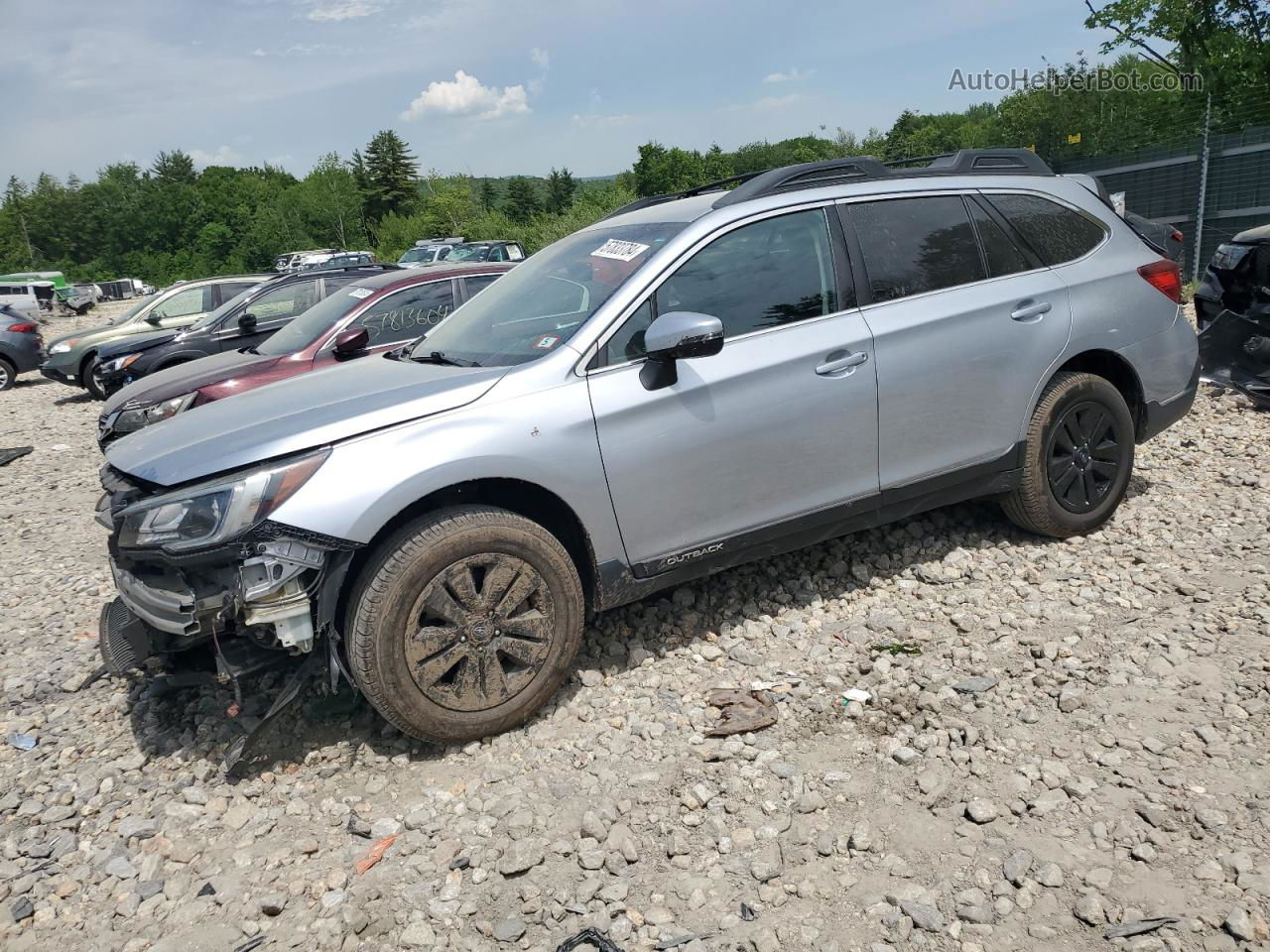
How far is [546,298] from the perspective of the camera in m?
4.16

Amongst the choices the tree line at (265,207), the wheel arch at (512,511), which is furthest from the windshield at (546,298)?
the tree line at (265,207)

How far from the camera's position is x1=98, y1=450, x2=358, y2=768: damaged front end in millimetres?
3076

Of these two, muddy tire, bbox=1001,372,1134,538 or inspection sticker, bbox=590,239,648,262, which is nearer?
inspection sticker, bbox=590,239,648,262

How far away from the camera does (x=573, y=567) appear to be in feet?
11.6

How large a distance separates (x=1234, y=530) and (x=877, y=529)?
71.5 inches

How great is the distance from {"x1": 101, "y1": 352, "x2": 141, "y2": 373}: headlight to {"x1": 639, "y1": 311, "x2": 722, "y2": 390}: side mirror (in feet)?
32.1

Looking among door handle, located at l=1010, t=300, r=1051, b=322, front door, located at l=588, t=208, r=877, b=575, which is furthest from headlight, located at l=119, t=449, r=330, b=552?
door handle, located at l=1010, t=300, r=1051, b=322

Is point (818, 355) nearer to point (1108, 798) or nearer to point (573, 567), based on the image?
point (573, 567)

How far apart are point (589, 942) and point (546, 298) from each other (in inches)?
103

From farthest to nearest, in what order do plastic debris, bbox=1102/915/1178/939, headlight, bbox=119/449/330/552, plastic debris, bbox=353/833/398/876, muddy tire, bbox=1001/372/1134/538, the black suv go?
the black suv → muddy tire, bbox=1001/372/1134/538 → headlight, bbox=119/449/330/552 → plastic debris, bbox=353/833/398/876 → plastic debris, bbox=1102/915/1178/939

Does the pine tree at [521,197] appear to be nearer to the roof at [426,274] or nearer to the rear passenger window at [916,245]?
the roof at [426,274]

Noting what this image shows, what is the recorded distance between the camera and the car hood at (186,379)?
7805 mm

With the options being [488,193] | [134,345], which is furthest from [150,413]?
[488,193]

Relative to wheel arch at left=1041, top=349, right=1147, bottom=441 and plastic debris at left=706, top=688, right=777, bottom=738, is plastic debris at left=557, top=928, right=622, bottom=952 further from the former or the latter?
wheel arch at left=1041, top=349, right=1147, bottom=441
